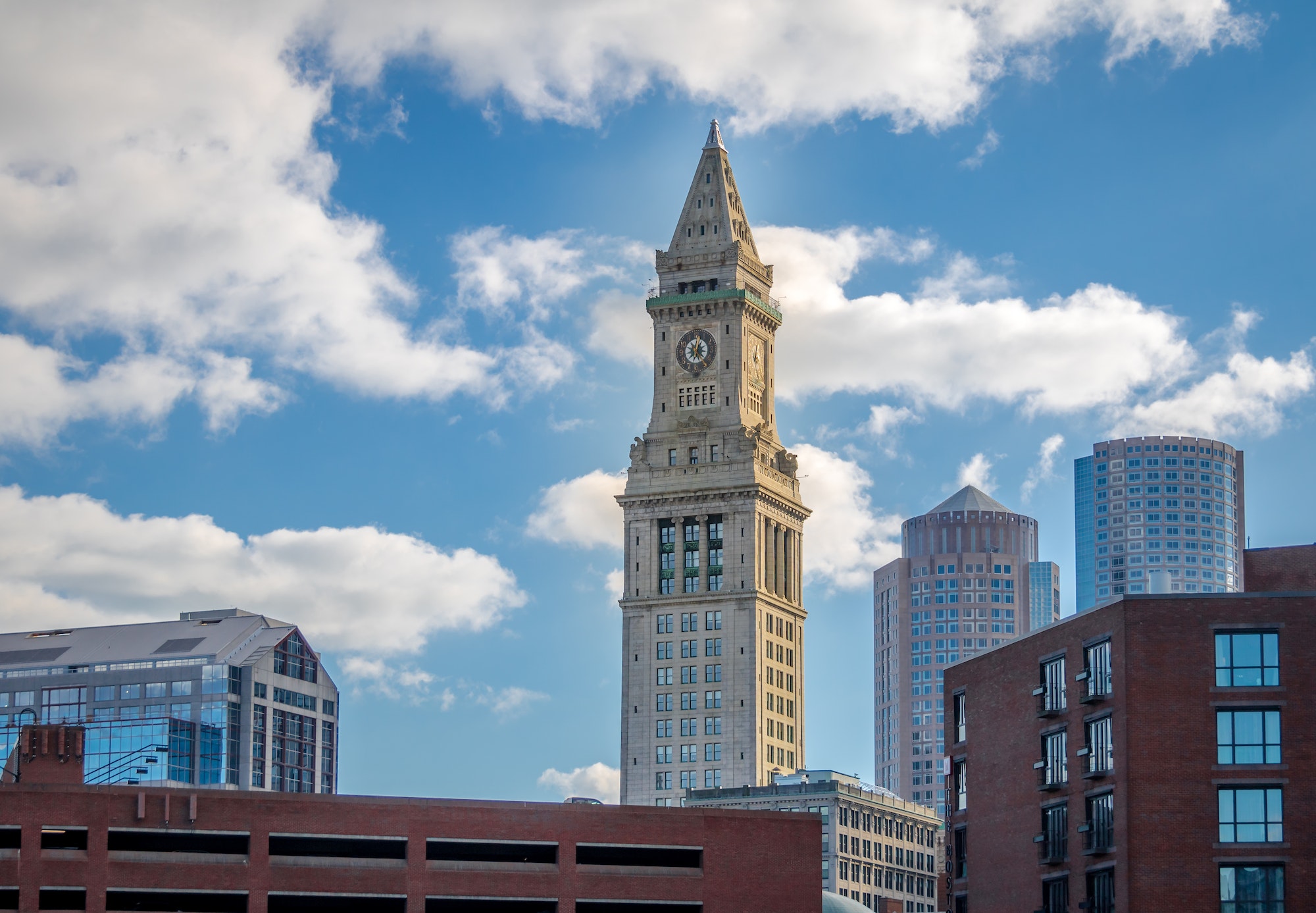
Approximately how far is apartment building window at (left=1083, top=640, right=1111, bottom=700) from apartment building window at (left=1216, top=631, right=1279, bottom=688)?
227 inches

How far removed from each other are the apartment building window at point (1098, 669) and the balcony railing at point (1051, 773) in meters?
5.53

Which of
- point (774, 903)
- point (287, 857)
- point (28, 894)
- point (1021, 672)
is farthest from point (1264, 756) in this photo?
point (28, 894)

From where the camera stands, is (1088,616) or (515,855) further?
(515,855)

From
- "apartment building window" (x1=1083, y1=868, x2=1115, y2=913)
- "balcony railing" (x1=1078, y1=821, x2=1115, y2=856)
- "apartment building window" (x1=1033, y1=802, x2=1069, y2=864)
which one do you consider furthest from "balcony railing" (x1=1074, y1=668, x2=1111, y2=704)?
"apartment building window" (x1=1083, y1=868, x2=1115, y2=913)

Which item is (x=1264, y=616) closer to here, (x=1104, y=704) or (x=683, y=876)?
(x=1104, y=704)

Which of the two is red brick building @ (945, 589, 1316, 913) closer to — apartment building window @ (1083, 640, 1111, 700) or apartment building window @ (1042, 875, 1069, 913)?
apartment building window @ (1083, 640, 1111, 700)

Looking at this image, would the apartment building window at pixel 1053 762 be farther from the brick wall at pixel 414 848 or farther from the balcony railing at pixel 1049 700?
the brick wall at pixel 414 848

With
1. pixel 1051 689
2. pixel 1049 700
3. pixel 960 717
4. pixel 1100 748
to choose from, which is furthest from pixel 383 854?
pixel 1100 748

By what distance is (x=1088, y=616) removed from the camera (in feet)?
401

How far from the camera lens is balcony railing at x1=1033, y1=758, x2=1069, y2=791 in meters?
124

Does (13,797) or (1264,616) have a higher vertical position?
(1264,616)

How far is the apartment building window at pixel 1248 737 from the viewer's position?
114625 mm

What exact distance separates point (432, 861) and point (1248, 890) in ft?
149

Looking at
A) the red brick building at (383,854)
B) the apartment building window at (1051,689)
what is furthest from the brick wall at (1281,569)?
the red brick building at (383,854)
